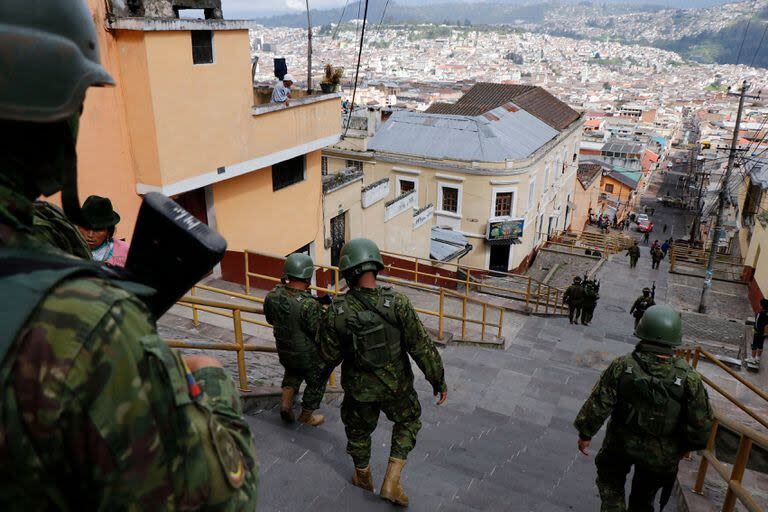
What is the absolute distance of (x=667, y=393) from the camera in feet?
12.6

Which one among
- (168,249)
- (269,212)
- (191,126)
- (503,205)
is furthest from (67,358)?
(503,205)

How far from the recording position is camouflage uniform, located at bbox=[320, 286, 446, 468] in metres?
4.13

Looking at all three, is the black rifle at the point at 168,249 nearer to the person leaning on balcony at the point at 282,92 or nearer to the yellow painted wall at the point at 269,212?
the yellow painted wall at the point at 269,212

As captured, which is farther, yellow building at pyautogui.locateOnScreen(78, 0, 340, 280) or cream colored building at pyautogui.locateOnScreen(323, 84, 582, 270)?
cream colored building at pyautogui.locateOnScreen(323, 84, 582, 270)

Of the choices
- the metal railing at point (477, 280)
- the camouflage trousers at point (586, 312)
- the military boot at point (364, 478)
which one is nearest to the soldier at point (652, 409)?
the military boot at point (364, 478)

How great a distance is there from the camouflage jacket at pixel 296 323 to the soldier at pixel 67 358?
379 cm

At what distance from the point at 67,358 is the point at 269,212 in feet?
38.7

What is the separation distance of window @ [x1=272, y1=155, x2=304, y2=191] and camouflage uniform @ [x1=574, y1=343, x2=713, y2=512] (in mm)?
9763

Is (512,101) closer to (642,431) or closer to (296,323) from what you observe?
(296,323)

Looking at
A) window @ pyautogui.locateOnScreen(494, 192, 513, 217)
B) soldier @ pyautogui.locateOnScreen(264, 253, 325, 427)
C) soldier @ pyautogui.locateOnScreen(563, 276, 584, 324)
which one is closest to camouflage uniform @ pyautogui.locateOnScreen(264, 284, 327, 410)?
soldier @ pyautogui.locateOnScreen(264, 253, 325, 427)

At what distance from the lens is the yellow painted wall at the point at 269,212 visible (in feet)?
37.5

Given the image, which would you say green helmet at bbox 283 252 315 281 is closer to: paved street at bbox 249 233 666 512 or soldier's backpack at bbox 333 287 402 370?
soldier's backpack at bbox 333 287 402 370

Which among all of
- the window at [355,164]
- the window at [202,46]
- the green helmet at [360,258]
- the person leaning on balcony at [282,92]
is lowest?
the window at [355,164]

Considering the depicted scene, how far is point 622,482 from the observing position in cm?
426
